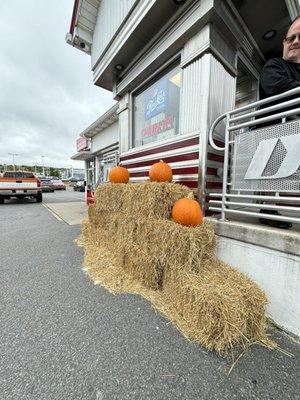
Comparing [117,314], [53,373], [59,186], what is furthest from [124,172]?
[59,186]

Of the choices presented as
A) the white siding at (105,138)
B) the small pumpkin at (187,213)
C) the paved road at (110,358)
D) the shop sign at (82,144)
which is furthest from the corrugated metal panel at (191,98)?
the shop sign at (82,144)

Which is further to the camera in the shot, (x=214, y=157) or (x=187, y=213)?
(x=214, y=157)

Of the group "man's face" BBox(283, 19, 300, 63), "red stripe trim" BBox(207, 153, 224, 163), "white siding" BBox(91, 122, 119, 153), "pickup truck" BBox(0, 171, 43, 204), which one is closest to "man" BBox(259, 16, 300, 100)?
"man's face" BBox(283, 19, 300, 63)

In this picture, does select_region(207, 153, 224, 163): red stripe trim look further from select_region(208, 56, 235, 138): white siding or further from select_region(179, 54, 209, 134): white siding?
select_region(179, 54, 209, 134): white siding

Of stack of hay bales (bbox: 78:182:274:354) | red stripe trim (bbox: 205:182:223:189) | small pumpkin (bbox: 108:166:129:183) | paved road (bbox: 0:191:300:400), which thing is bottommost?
paved road (bbox: 0:191:300:400)

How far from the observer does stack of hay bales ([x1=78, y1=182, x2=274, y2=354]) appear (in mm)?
1647

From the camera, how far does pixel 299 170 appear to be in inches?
73.9

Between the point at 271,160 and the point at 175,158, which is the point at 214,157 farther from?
the point at 271,160

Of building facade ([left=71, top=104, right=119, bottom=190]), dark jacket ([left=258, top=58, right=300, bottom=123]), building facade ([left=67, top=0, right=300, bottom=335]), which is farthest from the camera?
building facade ([left=71, top=104, right=119, bottom=190])

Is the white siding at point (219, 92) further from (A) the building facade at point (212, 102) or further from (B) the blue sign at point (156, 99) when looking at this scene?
(B) the blue sign at point (156, 99)

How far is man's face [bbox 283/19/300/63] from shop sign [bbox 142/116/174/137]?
182 cm

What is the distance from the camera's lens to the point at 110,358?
1.56 m

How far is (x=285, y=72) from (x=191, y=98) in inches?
50.4

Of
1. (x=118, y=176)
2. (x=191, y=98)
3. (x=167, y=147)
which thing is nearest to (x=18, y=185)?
(x=118, y=176)
